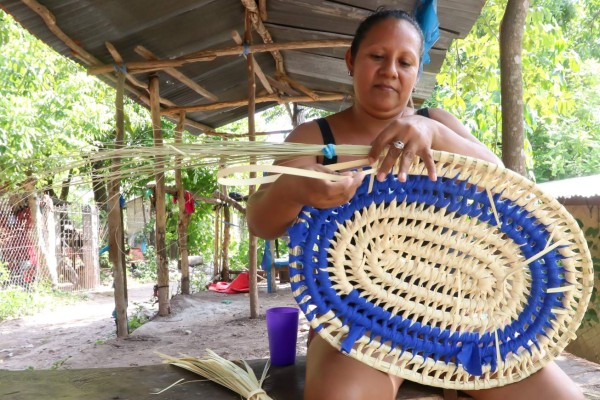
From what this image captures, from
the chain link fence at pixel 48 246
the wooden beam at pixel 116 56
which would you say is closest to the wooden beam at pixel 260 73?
the wooden beam at pixel 116 56

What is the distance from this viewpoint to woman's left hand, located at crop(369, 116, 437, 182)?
952mm

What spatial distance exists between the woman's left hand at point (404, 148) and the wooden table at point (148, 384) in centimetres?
71

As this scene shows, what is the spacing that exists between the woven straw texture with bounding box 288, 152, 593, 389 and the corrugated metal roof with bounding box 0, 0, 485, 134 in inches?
94.8

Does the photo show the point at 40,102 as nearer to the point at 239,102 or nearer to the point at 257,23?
the point at 239,102

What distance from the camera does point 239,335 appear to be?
467 centimetres

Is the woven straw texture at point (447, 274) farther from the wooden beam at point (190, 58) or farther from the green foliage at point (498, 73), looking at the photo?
the wooden beam at point (190, 58)

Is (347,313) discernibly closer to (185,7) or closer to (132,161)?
(132,161)

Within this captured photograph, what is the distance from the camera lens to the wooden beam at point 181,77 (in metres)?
4.14

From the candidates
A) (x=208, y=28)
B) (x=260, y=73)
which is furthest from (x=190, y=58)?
(x=260, y=73)

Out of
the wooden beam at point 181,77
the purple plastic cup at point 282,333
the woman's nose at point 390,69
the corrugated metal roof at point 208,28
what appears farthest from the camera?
the wooden beam at point 181,77

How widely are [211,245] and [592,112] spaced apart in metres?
10.1

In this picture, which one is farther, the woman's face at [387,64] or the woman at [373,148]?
the woman's face at [387,64]

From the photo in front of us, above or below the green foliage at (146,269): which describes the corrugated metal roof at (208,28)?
above

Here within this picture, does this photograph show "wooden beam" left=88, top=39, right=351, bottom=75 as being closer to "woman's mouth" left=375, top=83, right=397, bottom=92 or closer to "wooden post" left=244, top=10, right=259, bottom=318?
"wooden post" left=244, top=10, right=259, bottom=318
